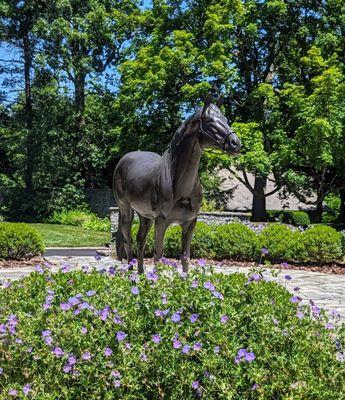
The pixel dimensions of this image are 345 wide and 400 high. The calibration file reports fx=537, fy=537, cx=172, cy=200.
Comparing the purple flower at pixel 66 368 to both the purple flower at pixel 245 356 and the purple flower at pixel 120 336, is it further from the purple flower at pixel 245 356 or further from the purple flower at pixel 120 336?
the purple flower at pixel 245 356

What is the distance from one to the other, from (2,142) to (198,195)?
22.5 m

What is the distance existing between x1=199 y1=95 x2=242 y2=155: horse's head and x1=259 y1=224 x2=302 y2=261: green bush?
7242 mm

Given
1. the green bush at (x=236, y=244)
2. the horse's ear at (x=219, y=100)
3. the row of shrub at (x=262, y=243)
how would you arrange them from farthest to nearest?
the green bush at (x=236, y=244), the row of shrub at (x=262, y=243), the horse's ear at (x=219, y=100)

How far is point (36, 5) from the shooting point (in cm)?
2608

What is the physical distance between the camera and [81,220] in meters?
25.0

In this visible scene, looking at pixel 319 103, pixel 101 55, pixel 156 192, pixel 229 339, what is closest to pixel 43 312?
pixel 229 339

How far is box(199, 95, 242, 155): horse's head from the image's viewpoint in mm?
5457

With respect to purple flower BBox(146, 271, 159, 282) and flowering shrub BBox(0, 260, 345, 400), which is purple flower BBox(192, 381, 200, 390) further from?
purple flower BBox(146, 271, 159, 282)

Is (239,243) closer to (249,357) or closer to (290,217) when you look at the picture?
(249,357)

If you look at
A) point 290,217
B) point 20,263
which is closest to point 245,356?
point 20,263

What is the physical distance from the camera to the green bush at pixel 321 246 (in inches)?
484

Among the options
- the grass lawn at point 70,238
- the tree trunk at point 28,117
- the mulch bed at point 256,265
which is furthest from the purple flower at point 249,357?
the tree trunk at point 28,117

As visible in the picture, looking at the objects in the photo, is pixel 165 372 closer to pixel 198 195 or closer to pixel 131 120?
pixel 198 195

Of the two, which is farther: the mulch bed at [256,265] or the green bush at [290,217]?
the green bush at [290,217]
